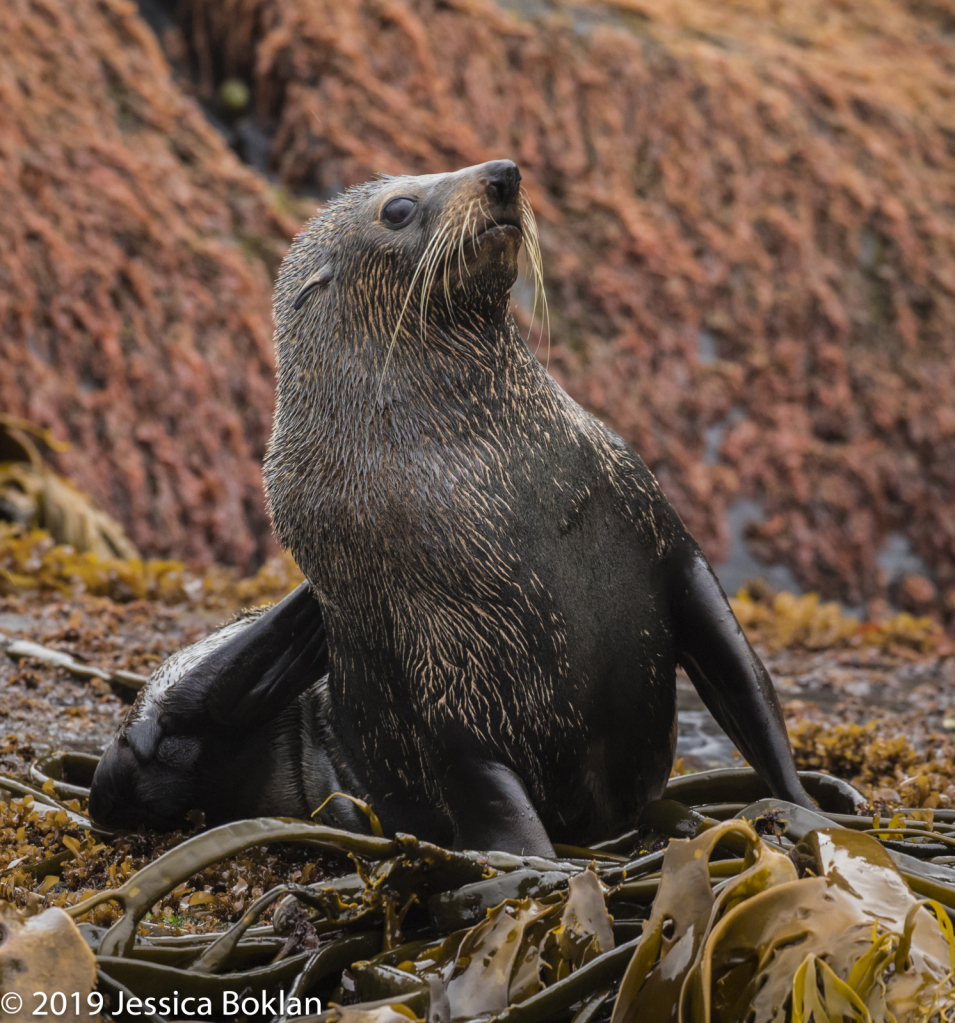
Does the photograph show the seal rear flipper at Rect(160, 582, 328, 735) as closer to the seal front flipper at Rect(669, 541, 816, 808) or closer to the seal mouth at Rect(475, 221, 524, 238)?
the seal front flipper at Rect(669, 541, 816, 808)

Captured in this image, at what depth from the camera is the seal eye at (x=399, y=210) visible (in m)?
2.88

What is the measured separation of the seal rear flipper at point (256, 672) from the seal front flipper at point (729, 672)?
107cm

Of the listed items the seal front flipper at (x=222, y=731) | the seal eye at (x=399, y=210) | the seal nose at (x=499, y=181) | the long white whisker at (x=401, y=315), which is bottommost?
the seal front flipper at (x=222, y=731)

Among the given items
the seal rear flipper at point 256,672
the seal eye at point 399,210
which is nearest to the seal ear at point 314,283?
the seal eye at point 399,210

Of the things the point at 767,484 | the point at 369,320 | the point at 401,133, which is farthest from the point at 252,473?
the point at 369,320

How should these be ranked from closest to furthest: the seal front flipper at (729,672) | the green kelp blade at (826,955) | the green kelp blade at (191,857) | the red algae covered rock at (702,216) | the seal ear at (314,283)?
the green kelp blade at (826,955)
the green kelp blade at (191,857)
the seal front flipper at (729,672)
the seal ear at (314,283)
the red algae covered rock at (702,216)

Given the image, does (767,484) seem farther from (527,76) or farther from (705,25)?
(705,25)

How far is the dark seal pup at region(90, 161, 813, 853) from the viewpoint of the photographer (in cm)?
267

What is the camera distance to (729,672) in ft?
9.47

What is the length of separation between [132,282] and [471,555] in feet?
29.6

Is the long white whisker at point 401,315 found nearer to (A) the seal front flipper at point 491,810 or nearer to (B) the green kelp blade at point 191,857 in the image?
(A) the seal front flipper at point 491,810

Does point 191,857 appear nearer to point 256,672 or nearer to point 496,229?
point 256,672

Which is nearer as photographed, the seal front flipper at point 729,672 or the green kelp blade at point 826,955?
the green kelp blade at point 826,955

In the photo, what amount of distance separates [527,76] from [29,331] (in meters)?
6.81
